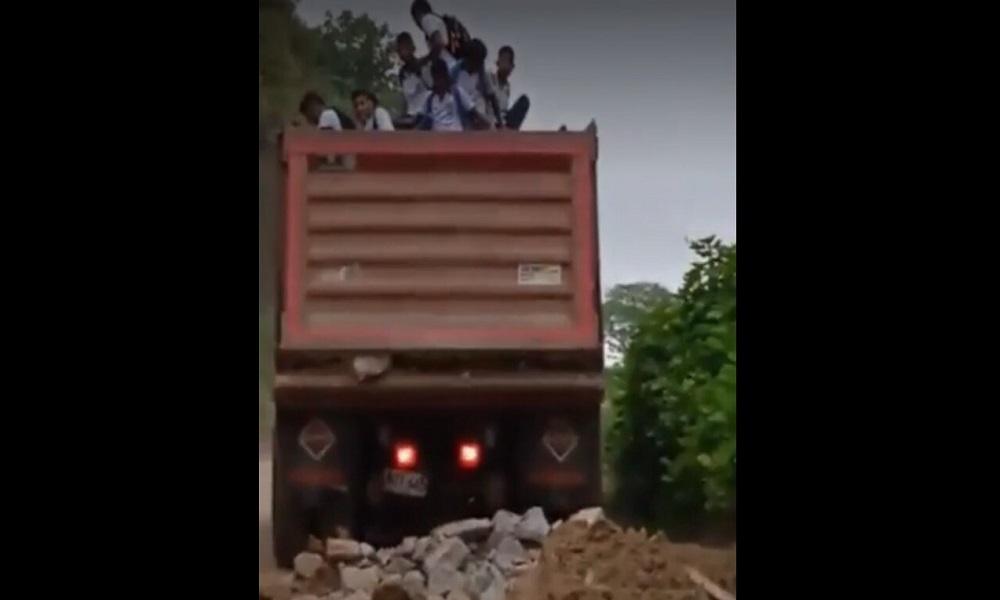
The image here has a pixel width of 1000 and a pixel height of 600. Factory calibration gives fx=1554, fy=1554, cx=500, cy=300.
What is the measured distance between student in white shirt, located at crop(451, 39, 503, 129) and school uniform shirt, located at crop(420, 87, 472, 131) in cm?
3

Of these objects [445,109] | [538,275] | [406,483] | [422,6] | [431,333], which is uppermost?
[422,6]

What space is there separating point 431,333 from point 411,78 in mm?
610

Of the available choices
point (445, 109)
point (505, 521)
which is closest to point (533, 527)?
point (505, 521)

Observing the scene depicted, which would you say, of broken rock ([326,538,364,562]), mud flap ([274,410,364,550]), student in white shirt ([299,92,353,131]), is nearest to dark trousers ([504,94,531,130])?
student in white shirt ([299,92,353,131])

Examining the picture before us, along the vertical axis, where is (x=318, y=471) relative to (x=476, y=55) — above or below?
below

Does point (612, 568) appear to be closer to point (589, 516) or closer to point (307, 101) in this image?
point (589, 516)

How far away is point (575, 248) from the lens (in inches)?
146

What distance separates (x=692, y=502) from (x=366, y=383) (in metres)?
0.82

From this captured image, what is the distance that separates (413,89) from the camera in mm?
3705

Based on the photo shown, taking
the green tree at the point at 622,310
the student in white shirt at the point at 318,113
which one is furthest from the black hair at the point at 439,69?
the green tree at the point at 622,310
